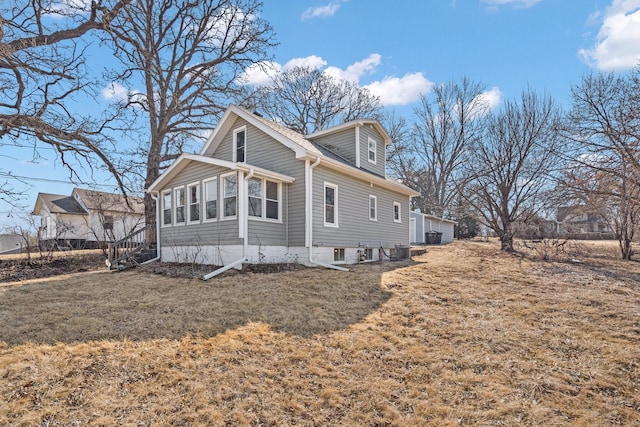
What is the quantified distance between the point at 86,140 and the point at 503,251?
767 inches

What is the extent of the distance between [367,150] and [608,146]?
9487 mm

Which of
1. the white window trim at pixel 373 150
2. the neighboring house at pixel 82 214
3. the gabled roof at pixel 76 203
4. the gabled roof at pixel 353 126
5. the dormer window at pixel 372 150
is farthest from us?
the gabled roof at pixel 76 203

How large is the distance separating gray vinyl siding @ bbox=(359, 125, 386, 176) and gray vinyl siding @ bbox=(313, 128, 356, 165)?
0.37 m

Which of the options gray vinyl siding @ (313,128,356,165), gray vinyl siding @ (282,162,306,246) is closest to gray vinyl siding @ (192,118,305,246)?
gray vinyl siding @ (282,162,306,246)

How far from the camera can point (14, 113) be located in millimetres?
11531

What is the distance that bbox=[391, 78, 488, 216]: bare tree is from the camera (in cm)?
3070

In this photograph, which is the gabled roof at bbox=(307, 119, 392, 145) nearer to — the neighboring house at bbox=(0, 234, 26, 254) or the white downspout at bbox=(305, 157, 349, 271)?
the white downspout at bbox=(305, 157, 349, 271)

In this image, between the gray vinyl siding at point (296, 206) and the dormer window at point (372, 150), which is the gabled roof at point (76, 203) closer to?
the gray vinyl siding at point (296, 206)

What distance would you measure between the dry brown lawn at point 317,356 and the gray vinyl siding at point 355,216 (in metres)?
3.93

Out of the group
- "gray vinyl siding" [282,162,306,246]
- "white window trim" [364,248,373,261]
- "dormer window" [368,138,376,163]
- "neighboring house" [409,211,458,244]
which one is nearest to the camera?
"gray vinyl siding" [282,162,306,246]

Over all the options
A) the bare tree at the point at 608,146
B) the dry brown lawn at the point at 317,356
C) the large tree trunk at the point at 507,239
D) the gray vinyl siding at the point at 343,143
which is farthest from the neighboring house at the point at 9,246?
the bare tree at the point at 608,146

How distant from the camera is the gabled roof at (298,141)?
439 inches

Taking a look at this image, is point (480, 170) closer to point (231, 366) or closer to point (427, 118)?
point (427, 118)

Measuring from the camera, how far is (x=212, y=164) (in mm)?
11078
